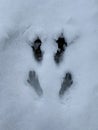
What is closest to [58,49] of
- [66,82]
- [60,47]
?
[60,47]

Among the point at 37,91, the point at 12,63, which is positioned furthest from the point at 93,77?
the point at 12,63

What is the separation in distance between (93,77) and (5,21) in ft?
1.59

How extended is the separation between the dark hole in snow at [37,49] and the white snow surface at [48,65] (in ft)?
0.07

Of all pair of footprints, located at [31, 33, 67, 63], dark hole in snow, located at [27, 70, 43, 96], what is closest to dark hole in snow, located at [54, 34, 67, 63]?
pair of footprints, located at [31, 33, 67, 63]

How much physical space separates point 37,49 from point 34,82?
16 centimetres

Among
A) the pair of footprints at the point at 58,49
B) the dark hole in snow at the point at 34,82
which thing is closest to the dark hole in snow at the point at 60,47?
the pair of footprints at the point at 58,49

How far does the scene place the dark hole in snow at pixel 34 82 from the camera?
1.76 meters

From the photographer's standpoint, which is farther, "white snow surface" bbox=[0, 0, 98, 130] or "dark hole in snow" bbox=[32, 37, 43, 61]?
"dark hole in snow" bbox=[32, 37, 43, 61]

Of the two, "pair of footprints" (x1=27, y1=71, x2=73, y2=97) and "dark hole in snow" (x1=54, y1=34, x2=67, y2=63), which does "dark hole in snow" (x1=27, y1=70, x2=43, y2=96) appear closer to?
"pair of footprints" (x1=27, y1=71, x2=73, y2=97)

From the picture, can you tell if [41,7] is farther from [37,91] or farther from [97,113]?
[97,113]

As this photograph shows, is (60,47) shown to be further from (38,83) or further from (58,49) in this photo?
(38,83)

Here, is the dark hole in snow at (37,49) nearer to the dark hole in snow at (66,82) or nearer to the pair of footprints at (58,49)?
the pair of footprints at (58,49)

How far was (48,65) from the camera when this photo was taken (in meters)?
1.79

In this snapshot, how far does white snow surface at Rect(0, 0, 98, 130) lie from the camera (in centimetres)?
171
